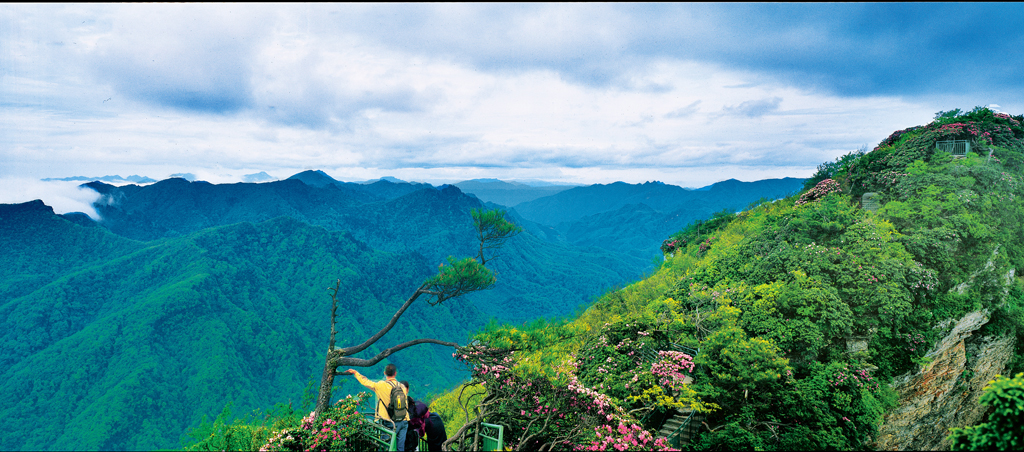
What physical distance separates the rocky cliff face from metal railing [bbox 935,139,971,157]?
33.8 feet

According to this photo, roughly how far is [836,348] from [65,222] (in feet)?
471

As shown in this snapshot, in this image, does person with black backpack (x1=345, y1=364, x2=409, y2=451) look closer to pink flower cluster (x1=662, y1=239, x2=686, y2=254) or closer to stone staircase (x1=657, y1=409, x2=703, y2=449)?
stone staircase (x1=657, y1=409, x2=703, y2=449)

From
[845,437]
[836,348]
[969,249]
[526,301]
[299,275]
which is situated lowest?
[526,301]

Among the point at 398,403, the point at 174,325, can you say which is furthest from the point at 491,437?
the point at 174,325

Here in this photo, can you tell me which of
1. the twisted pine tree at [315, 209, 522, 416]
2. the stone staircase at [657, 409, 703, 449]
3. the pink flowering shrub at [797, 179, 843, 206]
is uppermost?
the pink flowering shrub at [797, 179, 843, 206]

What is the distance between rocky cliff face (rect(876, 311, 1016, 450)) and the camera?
14.3 m

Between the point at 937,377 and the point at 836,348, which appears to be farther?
the point at 937,377

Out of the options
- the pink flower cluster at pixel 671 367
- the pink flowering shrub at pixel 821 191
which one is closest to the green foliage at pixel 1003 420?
the pink flower cluster at pixel 671 367

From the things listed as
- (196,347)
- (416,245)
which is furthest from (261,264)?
(416,245)

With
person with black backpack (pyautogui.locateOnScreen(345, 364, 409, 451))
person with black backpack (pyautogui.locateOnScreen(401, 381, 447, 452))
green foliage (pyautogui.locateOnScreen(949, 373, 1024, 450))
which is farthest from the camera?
person with black backpack (pyautogui.locateOnScreen(401, 381, 447, 452))

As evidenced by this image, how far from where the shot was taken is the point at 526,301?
456 ft

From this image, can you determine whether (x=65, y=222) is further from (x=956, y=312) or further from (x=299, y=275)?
(x=956, y=312)

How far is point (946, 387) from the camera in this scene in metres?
15.2

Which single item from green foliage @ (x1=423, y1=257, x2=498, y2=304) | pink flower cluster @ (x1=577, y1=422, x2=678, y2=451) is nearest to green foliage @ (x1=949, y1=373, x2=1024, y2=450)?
pink flower cluster @ (x1=577, y1=422, x2=678, y2=451)
